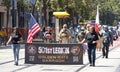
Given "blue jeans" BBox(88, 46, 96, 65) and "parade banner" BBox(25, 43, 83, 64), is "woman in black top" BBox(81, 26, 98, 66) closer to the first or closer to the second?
"blue jeans" BBox(88, 46, 96, 65)

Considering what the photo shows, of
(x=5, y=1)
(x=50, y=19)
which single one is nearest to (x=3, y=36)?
(x=5, y=1)

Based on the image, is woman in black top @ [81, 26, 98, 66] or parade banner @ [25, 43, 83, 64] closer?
woman in black top @ [81, 26, 98, 66]

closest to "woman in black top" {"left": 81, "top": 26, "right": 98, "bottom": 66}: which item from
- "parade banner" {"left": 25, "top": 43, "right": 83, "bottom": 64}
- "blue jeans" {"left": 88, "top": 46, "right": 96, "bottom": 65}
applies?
"blue jeans" {"left": 88, "top": 46, "right": 96, "bottom": 65}

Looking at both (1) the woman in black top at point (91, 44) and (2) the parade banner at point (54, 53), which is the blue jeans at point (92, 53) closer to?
(1) the woman in black top at point (91, 44)

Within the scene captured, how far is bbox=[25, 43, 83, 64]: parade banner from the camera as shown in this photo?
2066 centimetres

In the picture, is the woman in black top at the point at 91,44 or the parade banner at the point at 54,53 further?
the parade banner at the point at 54,53

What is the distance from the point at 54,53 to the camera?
2075 cm

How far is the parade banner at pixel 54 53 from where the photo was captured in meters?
20.7

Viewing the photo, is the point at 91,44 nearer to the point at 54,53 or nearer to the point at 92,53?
the point at 92,53

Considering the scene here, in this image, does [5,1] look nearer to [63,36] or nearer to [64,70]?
[63,36]

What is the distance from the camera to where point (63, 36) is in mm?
23891

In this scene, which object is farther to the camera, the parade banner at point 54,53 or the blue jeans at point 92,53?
the parade banner at point 54,53

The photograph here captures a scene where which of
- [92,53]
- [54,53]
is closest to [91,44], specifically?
[92,53]

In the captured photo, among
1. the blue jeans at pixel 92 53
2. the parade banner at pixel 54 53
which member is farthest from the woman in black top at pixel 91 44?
the parade banner at pixel 54 53
